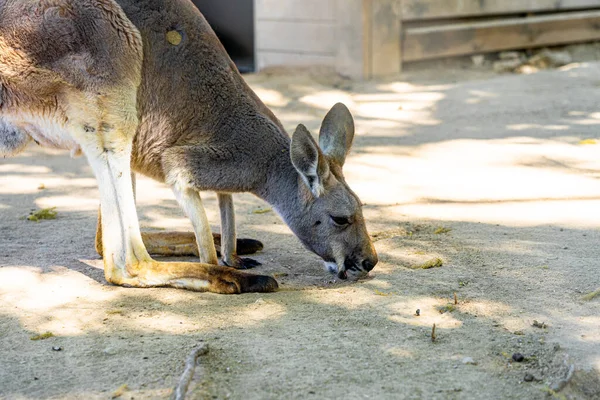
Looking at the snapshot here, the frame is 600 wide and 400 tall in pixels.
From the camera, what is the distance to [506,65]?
973cm

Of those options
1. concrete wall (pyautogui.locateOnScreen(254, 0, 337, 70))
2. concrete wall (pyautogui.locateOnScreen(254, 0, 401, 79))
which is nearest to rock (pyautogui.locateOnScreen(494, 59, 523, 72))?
concrete wall (pyautogui.locateOnScreen(254, 0, 401, 79))

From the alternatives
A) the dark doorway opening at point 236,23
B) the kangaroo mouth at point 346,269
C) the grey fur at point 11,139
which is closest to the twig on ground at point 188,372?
the kangaroo mouth at point 346,269

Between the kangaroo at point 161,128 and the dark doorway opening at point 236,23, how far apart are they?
5.35 m

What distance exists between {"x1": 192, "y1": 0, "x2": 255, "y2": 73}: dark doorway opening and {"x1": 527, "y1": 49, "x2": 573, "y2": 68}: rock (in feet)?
10.7

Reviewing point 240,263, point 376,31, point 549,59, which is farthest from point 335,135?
point 549,59

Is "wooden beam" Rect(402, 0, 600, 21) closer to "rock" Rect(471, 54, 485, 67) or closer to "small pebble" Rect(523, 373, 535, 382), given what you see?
"rock" Rect(471, 54, 485, 67)

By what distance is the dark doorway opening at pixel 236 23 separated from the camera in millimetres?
9555

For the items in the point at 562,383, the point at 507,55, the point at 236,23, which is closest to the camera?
the point at 562,383

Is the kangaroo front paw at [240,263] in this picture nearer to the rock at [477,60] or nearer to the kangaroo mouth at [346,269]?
the kangaroo mouth at [346,269]

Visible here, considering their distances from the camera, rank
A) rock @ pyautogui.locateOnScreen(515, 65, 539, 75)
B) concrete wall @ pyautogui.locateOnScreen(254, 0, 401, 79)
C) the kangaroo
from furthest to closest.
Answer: rock @ pyautogui.locateOnScreen(515, 65, 539, 75) → concrete wall @ pyautogui.locateOnScreen(254, 0, 401, 79) → the kangaroo

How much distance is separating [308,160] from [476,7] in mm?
6238

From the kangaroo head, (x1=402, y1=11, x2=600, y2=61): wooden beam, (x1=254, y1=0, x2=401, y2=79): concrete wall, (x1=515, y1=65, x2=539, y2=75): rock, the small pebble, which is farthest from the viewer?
(x1=515, y1=65, x2=539, y2=75): rock

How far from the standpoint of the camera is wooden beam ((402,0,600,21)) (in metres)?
9.05

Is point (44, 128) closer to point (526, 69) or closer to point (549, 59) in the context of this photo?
point (526, 69)
